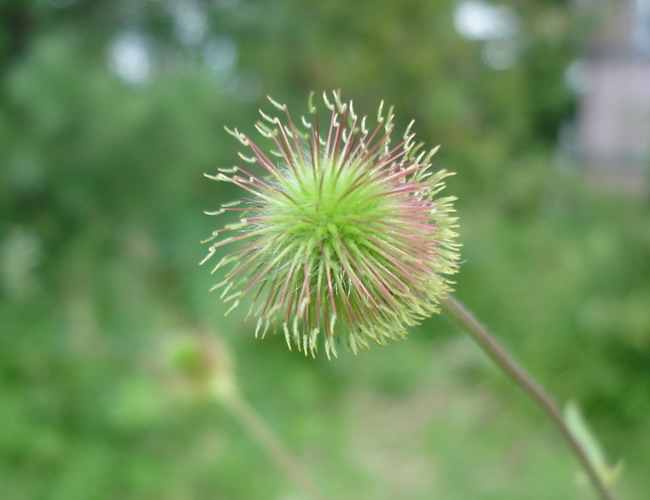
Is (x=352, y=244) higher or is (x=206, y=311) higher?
(x=206, y=311)

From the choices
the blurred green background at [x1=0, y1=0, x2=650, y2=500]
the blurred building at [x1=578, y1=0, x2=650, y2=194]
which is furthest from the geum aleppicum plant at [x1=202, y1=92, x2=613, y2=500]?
the blurred building at [x1=578, y1=0, x2=650, y2=194]

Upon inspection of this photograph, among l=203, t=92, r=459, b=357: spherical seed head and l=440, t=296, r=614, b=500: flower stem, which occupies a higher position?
l=203, t=92, r=459, b=357: spherical seed head

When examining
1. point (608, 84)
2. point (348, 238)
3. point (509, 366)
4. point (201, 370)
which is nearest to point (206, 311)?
point (201, 370)

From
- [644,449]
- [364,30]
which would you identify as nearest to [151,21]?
[364,30]

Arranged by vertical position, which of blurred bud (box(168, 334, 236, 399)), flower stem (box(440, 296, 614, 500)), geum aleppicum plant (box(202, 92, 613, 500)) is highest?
blurred bud (box(168, 334, 236, 399))

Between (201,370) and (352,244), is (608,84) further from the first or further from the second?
(352,244)

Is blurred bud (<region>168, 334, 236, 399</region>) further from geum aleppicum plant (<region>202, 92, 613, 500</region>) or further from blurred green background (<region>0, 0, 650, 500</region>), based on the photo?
geum aleppicum plant (<region>202, 92, 613, 500</region>)
